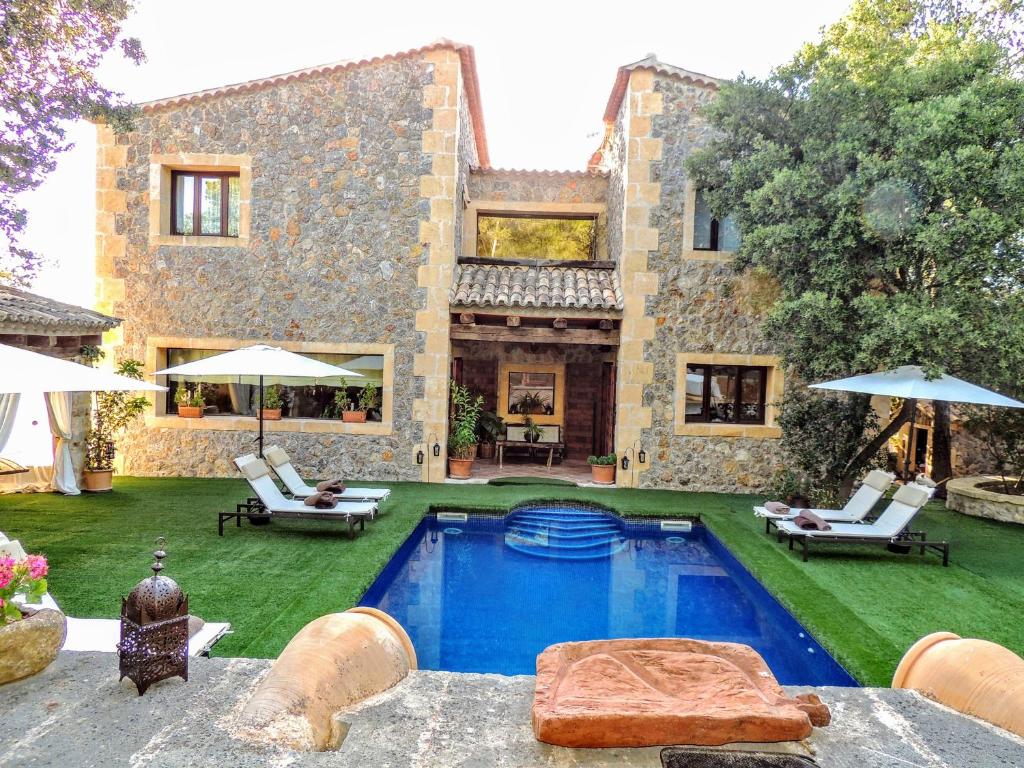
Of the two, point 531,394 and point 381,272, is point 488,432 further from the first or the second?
point 381,272

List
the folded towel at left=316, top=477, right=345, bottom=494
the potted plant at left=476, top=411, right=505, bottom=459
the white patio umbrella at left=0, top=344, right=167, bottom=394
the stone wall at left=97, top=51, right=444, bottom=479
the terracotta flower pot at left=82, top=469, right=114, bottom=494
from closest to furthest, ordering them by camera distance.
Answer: the white patio umbrella at left=0, top=344, right=167, bottom=394
the folded towel at left=316, top=477, right=345, bottom=494
the terracotta flower pot at left=82, top=469, right=114, bottom=494
the stone wall at left=97, top=51, right=444, bottom=479
the potted plant at left=476, top=411, right=505, bottom=459

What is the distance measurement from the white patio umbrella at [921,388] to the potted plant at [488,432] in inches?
294

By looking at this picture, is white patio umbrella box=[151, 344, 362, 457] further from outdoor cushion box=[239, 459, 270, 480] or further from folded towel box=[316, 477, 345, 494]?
folded towel box=[316, 477, 345, 494]

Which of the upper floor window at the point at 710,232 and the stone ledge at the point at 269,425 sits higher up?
the upper floor window at the point at 710,232

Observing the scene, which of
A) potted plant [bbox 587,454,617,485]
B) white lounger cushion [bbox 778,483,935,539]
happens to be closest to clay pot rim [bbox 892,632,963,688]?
white lounger cushion [bbox 778,483,935,539]

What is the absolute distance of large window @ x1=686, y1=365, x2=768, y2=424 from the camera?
1204 centimetres

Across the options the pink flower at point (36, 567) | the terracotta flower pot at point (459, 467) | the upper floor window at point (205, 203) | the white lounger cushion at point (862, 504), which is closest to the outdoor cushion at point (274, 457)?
the terracotta flower pot at point (459, 467)

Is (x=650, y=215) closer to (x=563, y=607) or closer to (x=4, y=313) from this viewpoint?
(x=563, y=607)

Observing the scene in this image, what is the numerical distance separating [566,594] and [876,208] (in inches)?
258

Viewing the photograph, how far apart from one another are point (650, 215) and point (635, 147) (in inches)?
50.4

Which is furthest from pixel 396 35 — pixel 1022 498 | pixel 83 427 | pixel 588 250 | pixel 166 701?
pixel 1022 498

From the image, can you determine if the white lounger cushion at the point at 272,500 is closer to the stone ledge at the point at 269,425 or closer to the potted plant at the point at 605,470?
the stone ledge at the point at 269,425

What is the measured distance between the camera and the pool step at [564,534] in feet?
28.9

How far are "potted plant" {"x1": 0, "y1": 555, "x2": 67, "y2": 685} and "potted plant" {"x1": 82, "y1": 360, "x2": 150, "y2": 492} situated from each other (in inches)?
320
